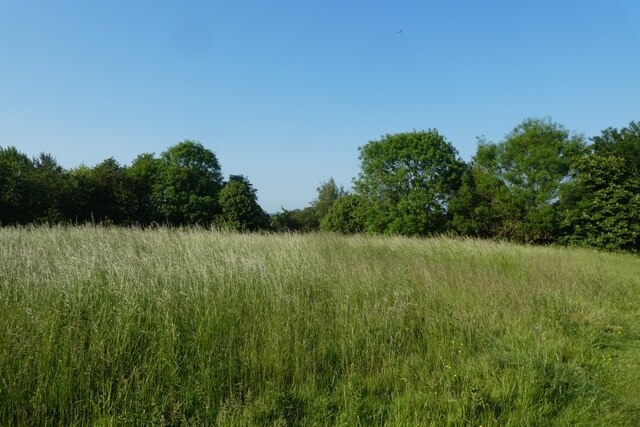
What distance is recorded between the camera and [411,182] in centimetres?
3155

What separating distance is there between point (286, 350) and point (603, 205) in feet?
95.0

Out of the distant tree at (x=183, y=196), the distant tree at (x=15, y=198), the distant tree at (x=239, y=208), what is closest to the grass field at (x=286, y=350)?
the distant tree at (x=15, y=198)

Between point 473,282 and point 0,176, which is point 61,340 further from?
point 0,176

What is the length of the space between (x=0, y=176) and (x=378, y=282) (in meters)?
24.9

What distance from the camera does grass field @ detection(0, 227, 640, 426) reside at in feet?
9.57

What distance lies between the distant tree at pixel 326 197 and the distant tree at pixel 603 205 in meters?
43.3

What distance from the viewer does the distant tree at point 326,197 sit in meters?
68.1

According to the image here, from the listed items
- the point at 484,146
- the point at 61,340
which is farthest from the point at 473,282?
the point at 484,146

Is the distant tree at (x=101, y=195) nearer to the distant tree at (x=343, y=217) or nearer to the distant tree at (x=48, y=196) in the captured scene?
the distant tree at (x=48, y=196)

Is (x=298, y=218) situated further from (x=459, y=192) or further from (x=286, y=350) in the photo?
(x=286, y=350)

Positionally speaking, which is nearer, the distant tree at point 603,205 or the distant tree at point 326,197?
the distant tree at point 603,205

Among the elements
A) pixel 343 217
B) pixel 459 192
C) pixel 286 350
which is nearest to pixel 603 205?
pixel 459 192

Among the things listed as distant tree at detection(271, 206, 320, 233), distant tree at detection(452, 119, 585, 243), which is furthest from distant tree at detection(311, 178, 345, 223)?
distant tree at detection(452, 119, 585, 243)

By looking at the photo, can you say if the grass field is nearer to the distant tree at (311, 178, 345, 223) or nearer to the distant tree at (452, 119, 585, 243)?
the distant tree at (452, 119, 585, 243)
